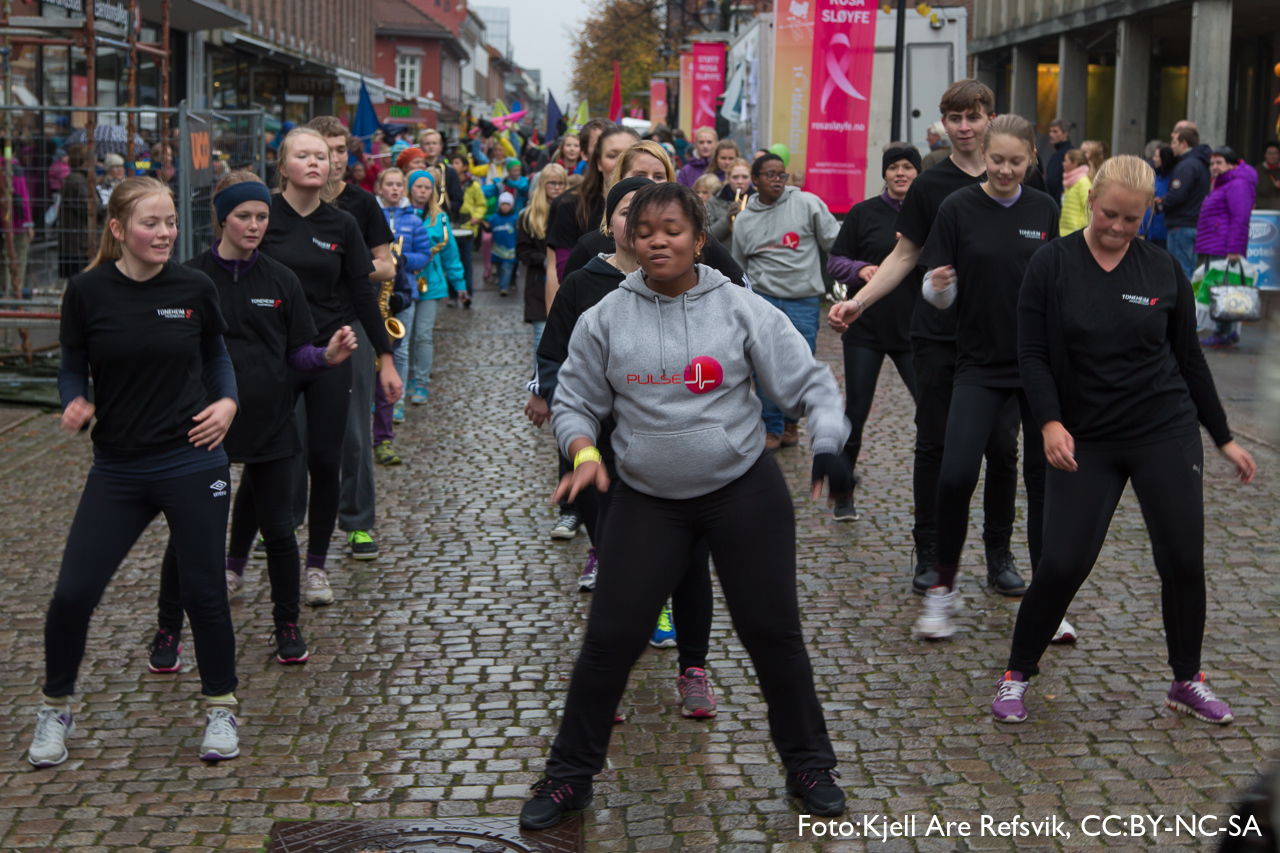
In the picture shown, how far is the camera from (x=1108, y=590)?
629 centimetres

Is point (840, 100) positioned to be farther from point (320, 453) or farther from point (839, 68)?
point (320, 453)

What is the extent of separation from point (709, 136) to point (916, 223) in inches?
390

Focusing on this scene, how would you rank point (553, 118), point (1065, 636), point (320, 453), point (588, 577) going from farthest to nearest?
point (553, 118) → point (588, 577) → point (320, 453) → point (1065, 636)

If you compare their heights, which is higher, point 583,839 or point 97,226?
point 97,226

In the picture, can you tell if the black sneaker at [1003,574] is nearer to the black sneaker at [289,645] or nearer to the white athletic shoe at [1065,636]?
the white athletic shoe at [1065,636]

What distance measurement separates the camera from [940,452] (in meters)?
6.38

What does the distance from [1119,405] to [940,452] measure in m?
1.82

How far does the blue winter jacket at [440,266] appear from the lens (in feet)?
34.5

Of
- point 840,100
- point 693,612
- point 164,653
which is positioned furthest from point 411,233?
point 840,100

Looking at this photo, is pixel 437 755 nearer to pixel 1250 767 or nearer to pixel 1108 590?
pixel 1250 767

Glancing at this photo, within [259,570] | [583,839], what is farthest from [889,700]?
[259,570]

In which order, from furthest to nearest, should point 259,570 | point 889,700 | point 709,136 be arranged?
point 709,136
point 259,570
point 889,700

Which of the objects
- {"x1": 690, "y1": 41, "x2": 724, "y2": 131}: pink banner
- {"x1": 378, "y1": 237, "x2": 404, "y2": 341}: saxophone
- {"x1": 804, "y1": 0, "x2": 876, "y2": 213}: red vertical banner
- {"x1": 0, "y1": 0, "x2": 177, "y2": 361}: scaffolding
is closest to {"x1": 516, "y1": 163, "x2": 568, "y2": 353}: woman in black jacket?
{"x1": 378, "y1": 237, "x2": 404, "y2": 341}: saxophone

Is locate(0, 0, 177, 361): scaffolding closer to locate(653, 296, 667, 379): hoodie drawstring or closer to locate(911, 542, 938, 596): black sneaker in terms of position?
locate(911, 542, 938, 596): black sneaker
